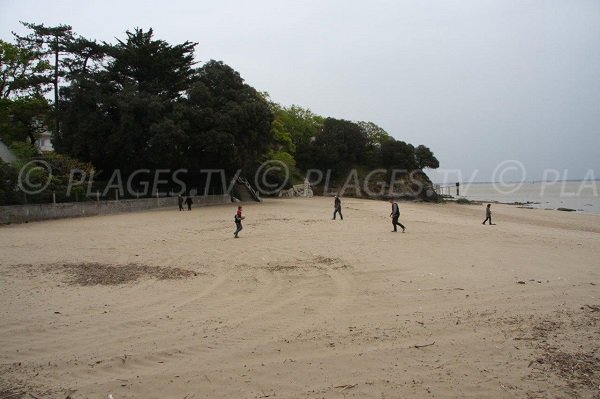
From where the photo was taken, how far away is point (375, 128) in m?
70.0

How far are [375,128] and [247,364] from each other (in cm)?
6792

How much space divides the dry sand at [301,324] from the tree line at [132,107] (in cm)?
2106

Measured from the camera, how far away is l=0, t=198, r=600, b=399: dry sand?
462cm

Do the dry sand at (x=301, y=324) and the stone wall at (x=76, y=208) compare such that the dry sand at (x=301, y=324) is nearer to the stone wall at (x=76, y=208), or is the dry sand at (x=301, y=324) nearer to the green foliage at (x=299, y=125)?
the stone wall at (x=76, y=208)

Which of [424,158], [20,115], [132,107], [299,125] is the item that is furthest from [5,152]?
[424,158]

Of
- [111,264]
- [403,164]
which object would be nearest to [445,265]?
[111,264]

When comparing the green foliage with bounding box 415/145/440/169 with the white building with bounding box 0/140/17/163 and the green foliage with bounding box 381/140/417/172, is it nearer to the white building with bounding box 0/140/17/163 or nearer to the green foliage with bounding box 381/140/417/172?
the green foliage with bounding box 381/140/417/172

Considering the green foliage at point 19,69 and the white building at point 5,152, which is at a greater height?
the green foliage at point 19,69

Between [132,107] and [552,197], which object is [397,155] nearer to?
[552,197]

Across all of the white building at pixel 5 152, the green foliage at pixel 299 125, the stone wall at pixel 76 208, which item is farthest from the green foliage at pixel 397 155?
the white building at pixel 5 152

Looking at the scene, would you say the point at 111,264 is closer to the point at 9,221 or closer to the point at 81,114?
the point at 9,221

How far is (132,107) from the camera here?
3086 cm

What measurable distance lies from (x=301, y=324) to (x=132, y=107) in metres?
29.1

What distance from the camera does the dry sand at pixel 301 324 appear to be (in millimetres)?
4625
